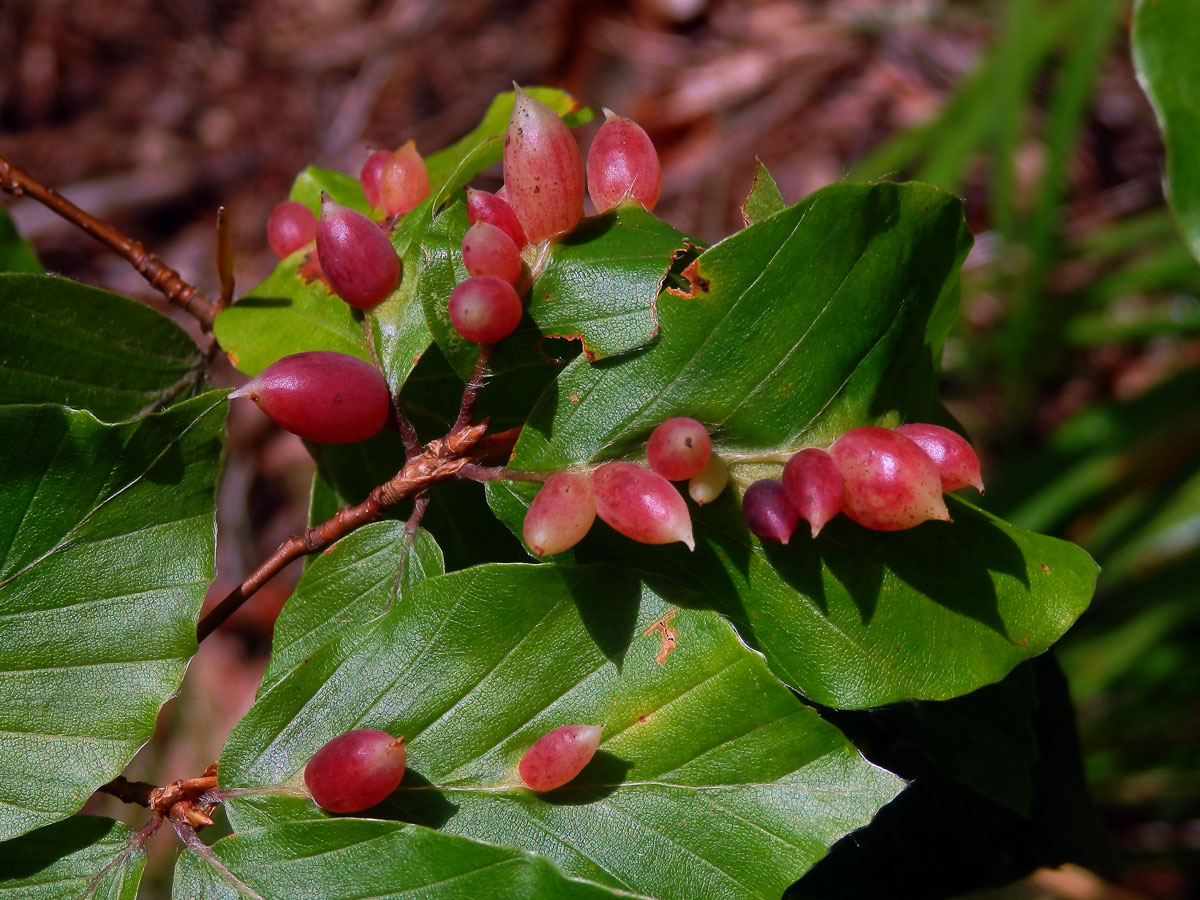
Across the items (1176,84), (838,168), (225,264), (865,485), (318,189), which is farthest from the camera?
(838,168)

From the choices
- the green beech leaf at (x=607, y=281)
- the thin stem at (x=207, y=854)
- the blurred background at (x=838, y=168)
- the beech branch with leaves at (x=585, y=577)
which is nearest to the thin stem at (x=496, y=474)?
the beech branch with leaves at (x=585, y=577)

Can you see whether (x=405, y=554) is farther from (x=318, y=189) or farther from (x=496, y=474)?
(x=318, y=189)

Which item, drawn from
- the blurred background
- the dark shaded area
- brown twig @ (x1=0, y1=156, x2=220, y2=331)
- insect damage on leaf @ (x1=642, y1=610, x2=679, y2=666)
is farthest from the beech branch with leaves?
the blurred background

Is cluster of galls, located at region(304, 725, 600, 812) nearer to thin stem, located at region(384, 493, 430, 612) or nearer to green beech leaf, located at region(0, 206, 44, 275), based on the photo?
thin stem, located at region(384, 493, 430, 612)

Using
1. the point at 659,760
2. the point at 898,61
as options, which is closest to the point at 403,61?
the point at 898,61

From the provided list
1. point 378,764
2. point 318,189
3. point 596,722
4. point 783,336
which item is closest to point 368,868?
point 378,764

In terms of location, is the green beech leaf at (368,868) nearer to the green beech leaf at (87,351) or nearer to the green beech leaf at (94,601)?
the green beech leaf at (94,601)
